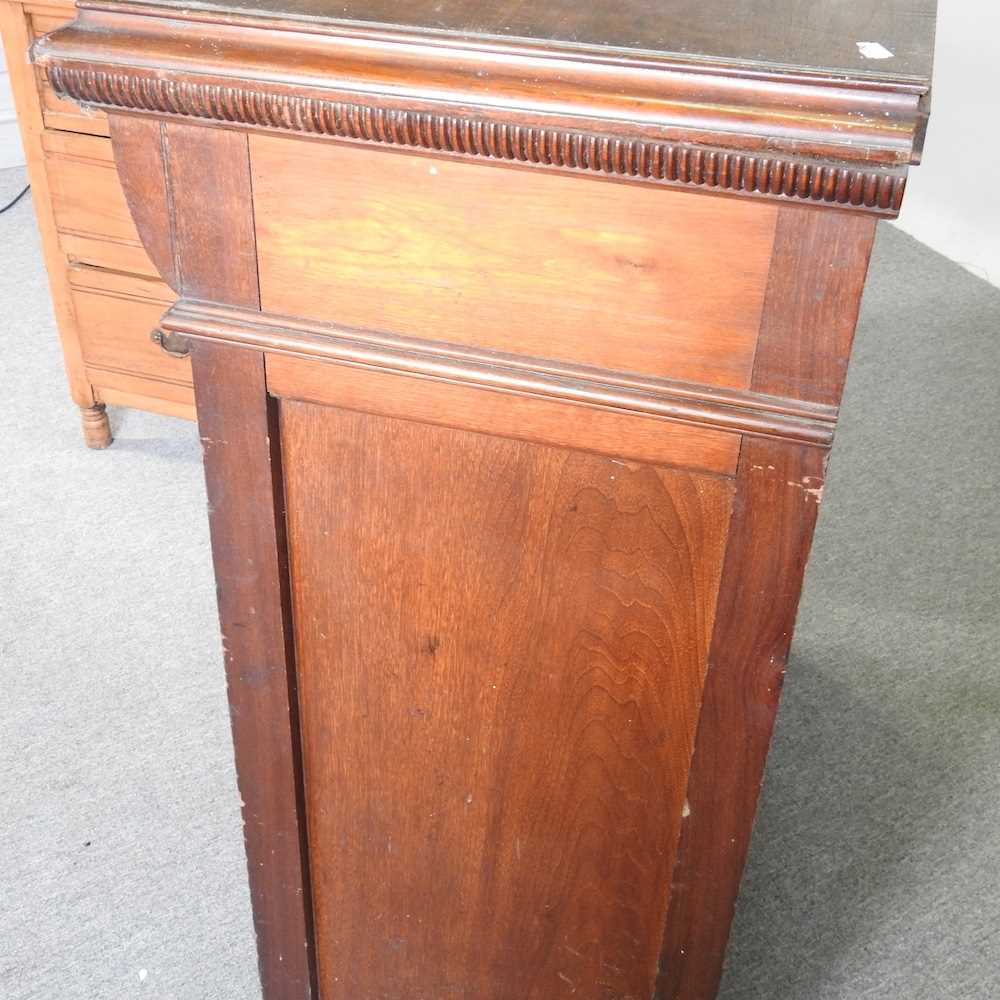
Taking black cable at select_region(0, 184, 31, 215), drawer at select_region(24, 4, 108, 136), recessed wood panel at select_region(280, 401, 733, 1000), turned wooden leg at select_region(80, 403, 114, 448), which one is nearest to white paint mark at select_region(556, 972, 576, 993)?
recessed wood panel at select_region(280, 401, 733, 1000)

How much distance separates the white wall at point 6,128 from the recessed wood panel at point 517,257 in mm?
3358

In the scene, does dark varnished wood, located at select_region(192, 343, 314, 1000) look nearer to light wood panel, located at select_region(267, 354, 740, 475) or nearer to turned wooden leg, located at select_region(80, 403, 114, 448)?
light wood panel, located at select_region(267, 354, 740, 475)

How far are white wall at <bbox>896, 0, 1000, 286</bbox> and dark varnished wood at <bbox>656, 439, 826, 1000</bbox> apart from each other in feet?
8.80

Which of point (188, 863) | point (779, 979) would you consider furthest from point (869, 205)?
point (188, 863)

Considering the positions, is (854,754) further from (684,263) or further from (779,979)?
(684,263)

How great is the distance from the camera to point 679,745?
90 centimetres

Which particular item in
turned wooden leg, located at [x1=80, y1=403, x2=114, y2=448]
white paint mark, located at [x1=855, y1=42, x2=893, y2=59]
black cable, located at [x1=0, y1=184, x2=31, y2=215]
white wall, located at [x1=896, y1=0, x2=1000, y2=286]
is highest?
white paint mark, located at [x1=855, y1=42, x2=893, y2=59]

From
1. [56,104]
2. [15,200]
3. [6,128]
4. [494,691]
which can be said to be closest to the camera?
[494,691]

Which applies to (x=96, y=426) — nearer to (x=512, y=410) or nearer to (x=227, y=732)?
(x=227, y=732)

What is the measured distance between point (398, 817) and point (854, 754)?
3.16ft

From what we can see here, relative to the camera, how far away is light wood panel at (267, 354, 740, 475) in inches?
Result: 30.2

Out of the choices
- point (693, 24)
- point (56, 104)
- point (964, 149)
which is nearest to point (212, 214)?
point (693, 24)

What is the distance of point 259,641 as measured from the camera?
968 millimetres

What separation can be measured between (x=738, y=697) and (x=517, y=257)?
1.17 feet
